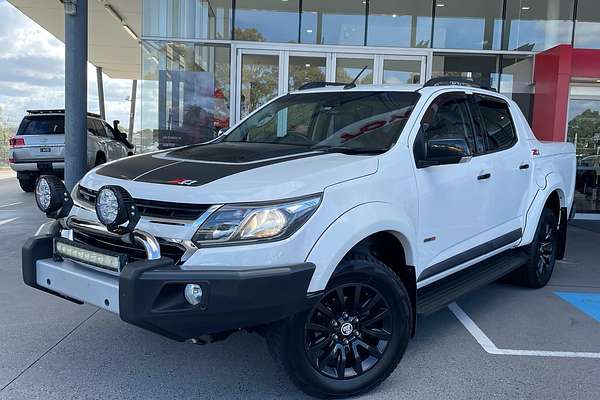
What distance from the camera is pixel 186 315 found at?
270 centimetres

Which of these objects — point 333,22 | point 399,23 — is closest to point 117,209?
point 333,22

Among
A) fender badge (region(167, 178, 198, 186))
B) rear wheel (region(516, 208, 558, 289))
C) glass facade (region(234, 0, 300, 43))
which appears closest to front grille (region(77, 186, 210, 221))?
fender badge (region(167, 178, 198, 186))

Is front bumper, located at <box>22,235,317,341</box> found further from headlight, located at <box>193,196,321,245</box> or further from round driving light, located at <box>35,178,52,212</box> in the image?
round driving light, located at <box>35,178,52,212</box>

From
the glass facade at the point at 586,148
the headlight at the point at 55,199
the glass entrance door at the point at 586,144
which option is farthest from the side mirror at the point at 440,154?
the glass facade at the point at 586,148

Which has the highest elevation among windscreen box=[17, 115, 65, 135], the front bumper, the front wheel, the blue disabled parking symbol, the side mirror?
windscreen box=[17, 115, 65, 135]

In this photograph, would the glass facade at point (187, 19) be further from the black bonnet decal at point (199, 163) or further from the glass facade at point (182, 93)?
the black bonnet decal at point (199, 163)

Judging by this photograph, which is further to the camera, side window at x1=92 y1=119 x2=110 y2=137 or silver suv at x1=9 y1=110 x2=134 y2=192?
side window at x1=92 y1=119 x2=110 y2=137

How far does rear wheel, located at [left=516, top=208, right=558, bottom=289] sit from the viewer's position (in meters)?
5.48

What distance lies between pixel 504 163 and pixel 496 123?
449mm

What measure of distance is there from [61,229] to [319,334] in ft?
5.89

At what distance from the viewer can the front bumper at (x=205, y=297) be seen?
8.76 ft

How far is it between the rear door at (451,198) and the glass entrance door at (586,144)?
8.02m

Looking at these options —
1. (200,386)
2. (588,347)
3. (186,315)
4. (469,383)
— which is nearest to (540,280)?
(588,347)

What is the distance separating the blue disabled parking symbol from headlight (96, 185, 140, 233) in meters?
4.15
